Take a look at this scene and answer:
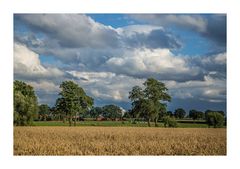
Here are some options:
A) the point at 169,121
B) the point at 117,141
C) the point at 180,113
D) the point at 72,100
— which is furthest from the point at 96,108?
the point at 180,113

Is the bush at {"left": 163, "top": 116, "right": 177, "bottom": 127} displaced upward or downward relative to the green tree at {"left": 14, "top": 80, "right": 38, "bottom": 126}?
downward

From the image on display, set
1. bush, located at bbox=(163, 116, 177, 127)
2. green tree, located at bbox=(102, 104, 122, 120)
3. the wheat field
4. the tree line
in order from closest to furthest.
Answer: the wheat field
the tree line
green tree, located at bbox=(102, 104, 122, 120)
bush, located at bbox=(163, 116, 177, 127)

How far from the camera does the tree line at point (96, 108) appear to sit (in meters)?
9.73

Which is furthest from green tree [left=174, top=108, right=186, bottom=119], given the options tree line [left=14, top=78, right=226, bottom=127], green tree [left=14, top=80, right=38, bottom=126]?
green tree [left=14, top=80, right=38, bottom=126]

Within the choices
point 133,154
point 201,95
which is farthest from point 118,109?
point 201,95

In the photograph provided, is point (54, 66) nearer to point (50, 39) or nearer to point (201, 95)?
point (50, 39)

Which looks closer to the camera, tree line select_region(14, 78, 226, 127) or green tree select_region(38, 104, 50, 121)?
tree line select_region(14, 78, 226, 127)

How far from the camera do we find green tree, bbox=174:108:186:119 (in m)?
9.82

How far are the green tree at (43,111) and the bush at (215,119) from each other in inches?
117

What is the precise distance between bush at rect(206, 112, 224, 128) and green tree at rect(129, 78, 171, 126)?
0.81 meters

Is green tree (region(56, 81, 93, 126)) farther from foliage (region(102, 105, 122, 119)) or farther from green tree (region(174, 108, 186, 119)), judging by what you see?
green tree (region(174, 108, 186, 119))

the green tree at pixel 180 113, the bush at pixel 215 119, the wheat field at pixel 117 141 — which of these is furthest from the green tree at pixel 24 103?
the bush at pixel 215 119

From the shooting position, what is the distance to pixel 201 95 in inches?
380

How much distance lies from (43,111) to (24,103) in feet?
1.32
